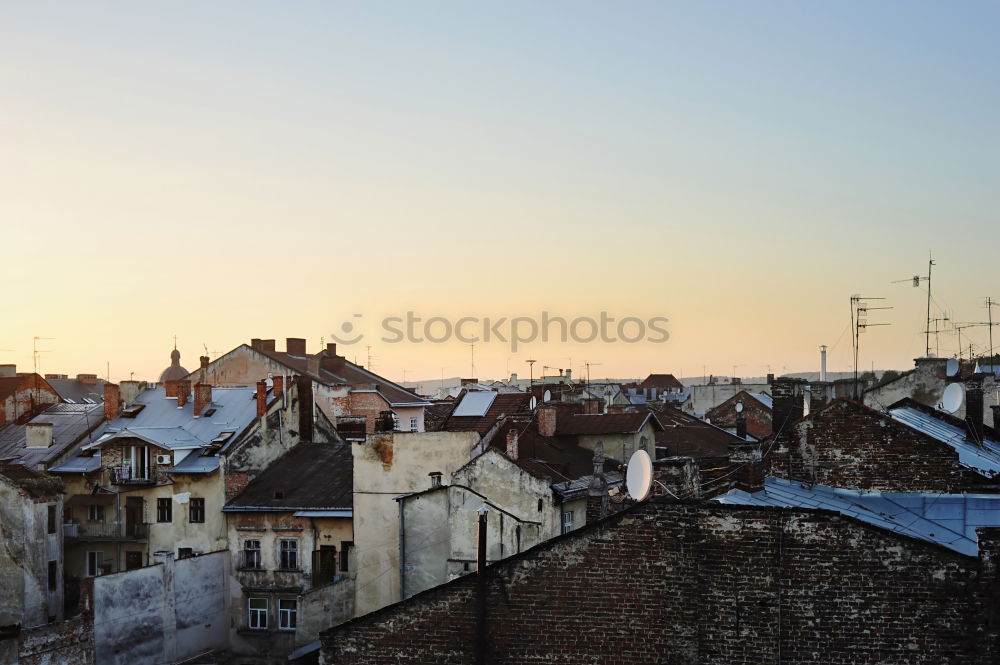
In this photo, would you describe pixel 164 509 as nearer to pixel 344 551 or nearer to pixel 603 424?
pixel 344 551

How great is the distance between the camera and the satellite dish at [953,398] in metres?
34.2

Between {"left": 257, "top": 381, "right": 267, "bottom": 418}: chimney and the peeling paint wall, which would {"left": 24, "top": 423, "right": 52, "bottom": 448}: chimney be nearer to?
{"left": 257, "top": 381, "right": 267, "bottom": 418}: chimney

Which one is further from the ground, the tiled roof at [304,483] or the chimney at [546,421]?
the chimney at [546,421]

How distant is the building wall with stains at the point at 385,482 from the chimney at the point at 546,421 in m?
6.82

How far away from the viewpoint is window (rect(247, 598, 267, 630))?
148 ft

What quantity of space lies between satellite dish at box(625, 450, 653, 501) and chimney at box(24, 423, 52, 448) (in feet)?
138

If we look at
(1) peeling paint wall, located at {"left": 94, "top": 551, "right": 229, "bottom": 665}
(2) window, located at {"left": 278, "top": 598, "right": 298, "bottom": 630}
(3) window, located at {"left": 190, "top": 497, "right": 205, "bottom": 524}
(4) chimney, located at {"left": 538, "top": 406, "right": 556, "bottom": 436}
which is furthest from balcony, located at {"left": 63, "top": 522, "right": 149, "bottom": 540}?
(4) chimney, located at {"left": 538, "top": 406, "right": 556, "bottom": 436}

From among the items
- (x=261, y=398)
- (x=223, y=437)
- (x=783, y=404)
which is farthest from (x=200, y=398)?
(x=783, y=404)

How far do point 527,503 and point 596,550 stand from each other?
1915cm

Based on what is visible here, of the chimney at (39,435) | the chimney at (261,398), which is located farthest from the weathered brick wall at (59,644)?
the chimney at (39,435)

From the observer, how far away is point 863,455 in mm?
23156

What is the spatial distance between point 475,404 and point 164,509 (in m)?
21.2

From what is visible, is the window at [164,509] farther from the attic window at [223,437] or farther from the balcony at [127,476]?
the attic window at [223,437]

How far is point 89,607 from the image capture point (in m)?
37.4
